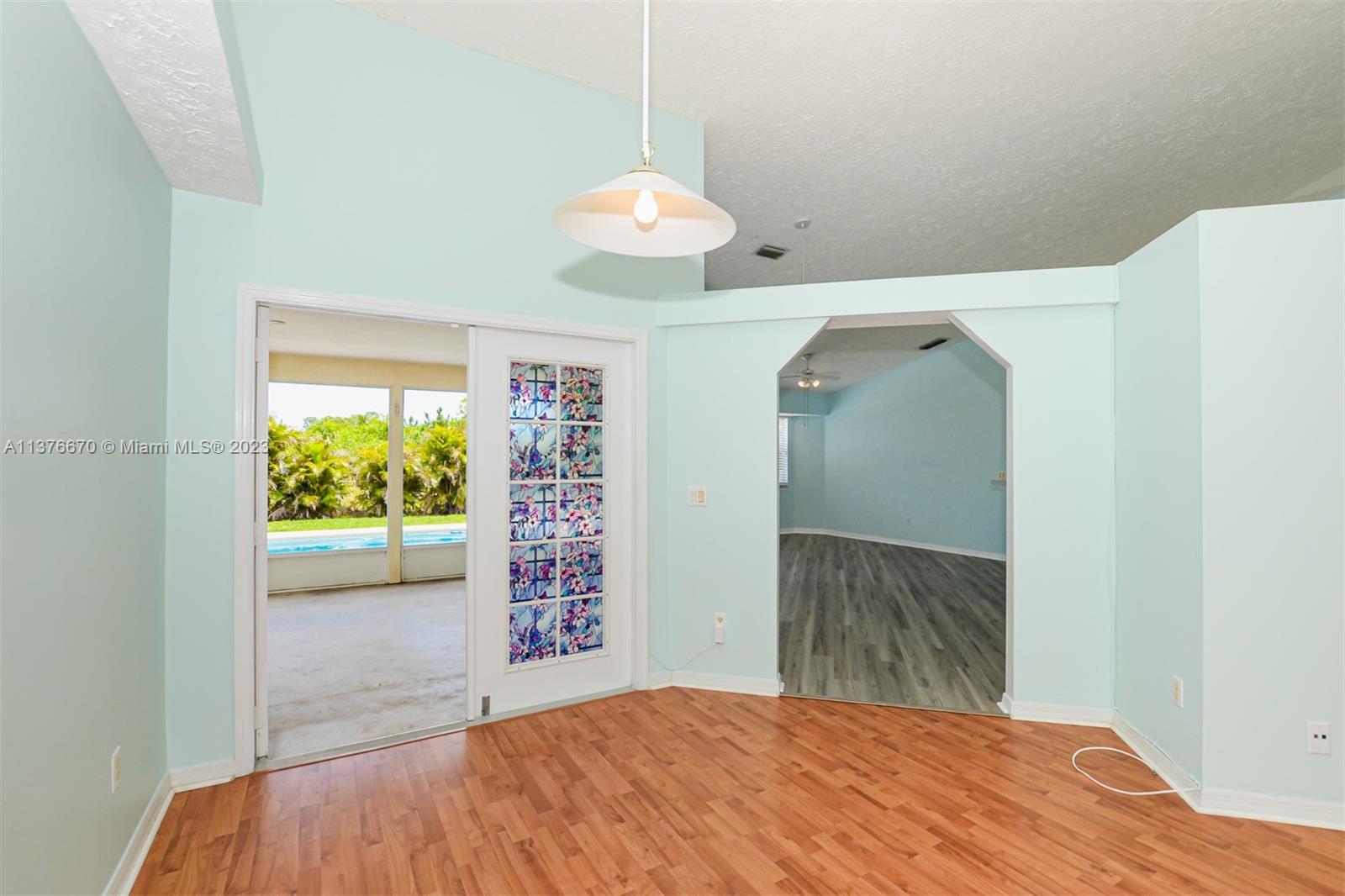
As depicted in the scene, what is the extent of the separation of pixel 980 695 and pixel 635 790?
227 centimetres

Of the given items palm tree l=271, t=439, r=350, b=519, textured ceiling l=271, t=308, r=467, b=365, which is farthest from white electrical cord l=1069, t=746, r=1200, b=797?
palm tree l=271, t=439, r=350, b=519

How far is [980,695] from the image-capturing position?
11.2 ft

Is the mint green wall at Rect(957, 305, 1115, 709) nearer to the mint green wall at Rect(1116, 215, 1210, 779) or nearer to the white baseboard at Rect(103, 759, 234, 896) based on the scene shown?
the mint green wall at Rect(1116, 215, 1210, 779)

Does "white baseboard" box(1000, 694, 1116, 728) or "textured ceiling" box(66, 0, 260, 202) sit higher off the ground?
"textured ceiling" box(66, 0, 260, 202)

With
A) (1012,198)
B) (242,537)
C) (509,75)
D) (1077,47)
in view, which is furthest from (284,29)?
(1012,198)

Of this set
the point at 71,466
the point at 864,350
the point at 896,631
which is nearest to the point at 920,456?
the point at 864,350

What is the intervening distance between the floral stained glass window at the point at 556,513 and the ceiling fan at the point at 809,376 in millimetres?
5978

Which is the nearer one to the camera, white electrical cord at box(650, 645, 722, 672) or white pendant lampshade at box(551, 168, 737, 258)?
white pendant lampshade at box(551, 168, 737, 258)

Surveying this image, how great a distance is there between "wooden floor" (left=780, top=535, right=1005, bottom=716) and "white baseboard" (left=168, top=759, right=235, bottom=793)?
2927mm

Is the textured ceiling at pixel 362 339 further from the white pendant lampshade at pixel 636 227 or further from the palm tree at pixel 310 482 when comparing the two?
the white pendant lampshade at pixel 636 227

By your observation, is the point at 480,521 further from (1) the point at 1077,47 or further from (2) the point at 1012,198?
(2) the point at 1012,198

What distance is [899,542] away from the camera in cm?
1002

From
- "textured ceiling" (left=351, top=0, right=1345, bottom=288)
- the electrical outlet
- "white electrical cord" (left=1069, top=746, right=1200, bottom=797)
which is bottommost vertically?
"white electrical cord" (left=1069, top=746, right=1200, bottom=797)

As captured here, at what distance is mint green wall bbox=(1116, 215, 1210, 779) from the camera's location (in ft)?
7.84
